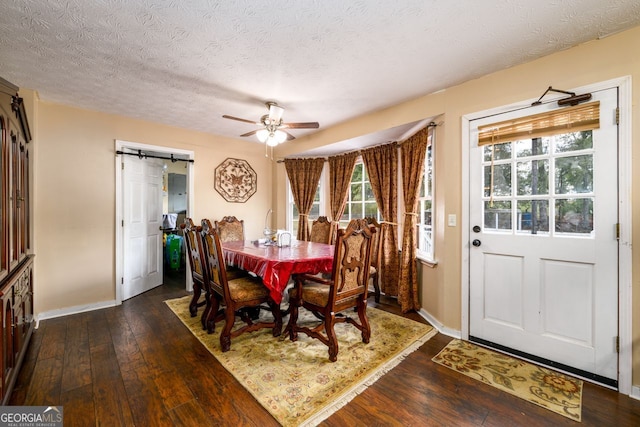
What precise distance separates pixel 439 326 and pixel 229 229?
3.02 meters

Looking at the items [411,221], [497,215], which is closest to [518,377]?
[497,215]

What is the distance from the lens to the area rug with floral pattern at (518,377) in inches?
65.0

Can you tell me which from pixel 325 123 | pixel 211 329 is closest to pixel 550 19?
pixel 325 123

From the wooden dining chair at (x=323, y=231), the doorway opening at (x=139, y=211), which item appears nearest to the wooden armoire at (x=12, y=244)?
the doorway opening at (x=139, y=211)

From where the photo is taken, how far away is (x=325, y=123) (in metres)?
3.66

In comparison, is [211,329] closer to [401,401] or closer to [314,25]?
[401,401]

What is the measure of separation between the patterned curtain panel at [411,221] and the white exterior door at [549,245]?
27.0 inches

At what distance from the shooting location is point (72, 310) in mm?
3064

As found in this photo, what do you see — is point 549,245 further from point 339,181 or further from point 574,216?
point 339,181

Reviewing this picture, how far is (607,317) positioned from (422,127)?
221cm

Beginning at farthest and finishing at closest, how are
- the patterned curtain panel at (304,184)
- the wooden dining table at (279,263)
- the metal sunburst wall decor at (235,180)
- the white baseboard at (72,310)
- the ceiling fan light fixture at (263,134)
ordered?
the patterned curtain panel at (304,184), the metal sunburst wall decor at (235,180), the white baseboard at (72,310), the ceiling fan light fixture at (263,134), the wooden dining table at (279,263)

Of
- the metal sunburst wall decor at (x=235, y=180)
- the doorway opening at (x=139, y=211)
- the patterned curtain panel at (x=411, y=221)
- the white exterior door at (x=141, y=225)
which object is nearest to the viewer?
the patterned curtain panel at (x=411, y=221)

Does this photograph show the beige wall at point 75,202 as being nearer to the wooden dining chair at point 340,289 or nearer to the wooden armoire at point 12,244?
the wooden armoire at point 12,244

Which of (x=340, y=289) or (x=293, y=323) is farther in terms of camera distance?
(x=293, y=323)
